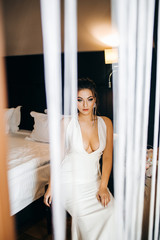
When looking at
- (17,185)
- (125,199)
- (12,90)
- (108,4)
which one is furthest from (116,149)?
(12,90)

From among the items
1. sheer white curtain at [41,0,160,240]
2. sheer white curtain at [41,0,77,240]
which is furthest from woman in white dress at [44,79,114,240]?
sheer white curtain at [41,0,77,240]

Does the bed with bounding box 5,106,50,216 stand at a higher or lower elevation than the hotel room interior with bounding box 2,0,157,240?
lower

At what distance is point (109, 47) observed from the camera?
2.26 meters

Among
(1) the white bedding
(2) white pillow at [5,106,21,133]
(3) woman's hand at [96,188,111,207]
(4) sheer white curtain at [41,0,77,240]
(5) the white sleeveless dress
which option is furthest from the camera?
(2) white pillow at [5,106,21,133]

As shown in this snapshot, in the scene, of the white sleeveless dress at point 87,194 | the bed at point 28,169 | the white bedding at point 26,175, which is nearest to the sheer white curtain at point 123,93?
the white sleeveless dress at point 87,194

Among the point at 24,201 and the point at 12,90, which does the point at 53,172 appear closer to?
the point at 24,201

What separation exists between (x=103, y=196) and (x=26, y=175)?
0.72 metres

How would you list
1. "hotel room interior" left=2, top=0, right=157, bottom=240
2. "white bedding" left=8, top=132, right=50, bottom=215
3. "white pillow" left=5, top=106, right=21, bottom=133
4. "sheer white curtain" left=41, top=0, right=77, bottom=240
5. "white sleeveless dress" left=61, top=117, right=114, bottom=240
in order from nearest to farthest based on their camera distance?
1. "sheer white curtain" left=41, top=0, right=77, bottom=240
2. "white sleeveless dress" left=61, top=117, right=114, bottom=240
3. "white bedding" left=8, top=132, right=50, bottom=215
4. "hotel room interior" left=2, top=0, right=157, bottom=240
5. "white pillow" left=5, top=106, right=21, bottom=133

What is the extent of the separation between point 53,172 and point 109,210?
664mm

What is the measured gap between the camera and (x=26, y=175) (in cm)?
163

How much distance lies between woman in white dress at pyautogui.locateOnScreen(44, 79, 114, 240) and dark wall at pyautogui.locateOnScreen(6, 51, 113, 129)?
94cm

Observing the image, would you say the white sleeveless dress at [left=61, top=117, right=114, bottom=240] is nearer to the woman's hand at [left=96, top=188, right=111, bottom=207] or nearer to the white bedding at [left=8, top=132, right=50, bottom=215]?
the woman's hand at [left=96, top=188, right=111, bottom=207]

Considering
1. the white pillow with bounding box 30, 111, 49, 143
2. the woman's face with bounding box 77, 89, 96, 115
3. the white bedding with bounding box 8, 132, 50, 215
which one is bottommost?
the white bedding with bounding box 8, 132, 50, 215

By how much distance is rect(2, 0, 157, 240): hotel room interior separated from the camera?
1810mm
